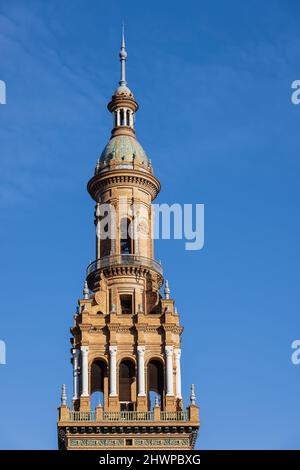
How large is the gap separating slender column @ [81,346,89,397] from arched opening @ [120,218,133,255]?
36.1 ft

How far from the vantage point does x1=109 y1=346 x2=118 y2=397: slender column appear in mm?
102062

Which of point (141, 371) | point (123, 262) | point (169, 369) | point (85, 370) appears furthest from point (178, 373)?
point (123, 262)

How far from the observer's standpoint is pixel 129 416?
100625mm

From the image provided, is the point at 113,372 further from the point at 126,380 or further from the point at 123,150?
the point at 123,150

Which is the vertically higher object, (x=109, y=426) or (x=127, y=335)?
(x=127, y=335)

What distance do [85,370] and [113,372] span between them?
2.26m

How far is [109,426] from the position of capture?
99.2 meters

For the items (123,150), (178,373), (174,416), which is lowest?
(174,416)

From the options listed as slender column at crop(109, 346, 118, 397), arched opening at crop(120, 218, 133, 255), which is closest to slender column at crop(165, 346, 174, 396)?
slender column at crop(109, 346, 118, 397)
